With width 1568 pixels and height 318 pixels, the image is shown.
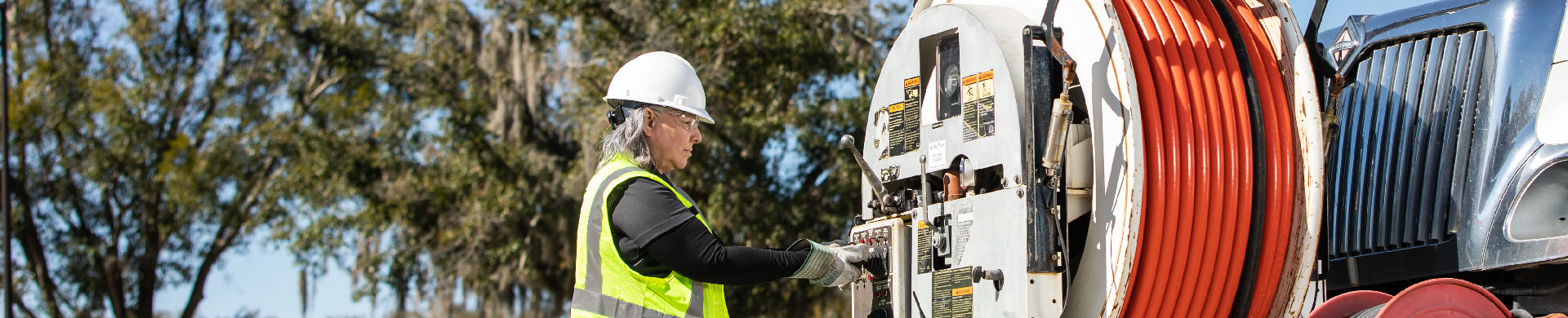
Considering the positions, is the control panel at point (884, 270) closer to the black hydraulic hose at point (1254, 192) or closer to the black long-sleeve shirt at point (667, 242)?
the black long-sleeve shirt at point (667, 242)

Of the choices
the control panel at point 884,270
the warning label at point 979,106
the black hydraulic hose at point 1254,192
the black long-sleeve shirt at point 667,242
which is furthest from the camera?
the control panel at point 884,270

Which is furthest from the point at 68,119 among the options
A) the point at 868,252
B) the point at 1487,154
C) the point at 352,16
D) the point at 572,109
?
the point at 1487,154

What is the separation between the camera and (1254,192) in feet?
13.5

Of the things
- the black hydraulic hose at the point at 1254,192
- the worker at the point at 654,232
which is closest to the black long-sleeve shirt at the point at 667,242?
the worker at the point at 654,232

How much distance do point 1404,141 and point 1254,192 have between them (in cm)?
83

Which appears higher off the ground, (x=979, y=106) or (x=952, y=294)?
(x=979, y=106)

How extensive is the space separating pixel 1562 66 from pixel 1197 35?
967 mm

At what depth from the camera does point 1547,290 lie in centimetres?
417

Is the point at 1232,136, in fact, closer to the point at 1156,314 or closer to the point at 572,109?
the point at 1156,314

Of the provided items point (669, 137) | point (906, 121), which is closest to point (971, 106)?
point (906, 121)

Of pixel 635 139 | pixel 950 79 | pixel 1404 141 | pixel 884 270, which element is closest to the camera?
pixel 635 139

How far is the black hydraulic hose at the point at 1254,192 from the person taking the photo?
13.4 feet

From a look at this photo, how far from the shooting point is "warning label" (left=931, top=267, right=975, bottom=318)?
176 inches

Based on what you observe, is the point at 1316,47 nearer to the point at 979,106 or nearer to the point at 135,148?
the point at 979,106
